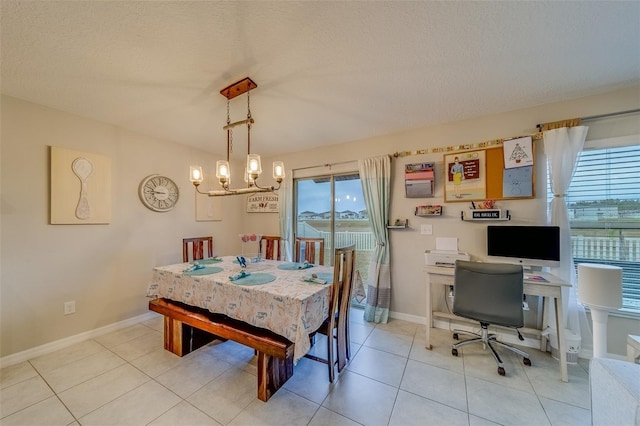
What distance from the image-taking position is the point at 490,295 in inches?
77.7

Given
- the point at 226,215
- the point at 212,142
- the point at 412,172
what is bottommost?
the point at 226,215

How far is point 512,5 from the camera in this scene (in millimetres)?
1251

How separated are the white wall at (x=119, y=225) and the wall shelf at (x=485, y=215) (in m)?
0.08

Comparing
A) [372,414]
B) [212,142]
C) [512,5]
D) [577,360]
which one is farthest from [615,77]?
[212,142]

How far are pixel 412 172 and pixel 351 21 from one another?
75.8 inches

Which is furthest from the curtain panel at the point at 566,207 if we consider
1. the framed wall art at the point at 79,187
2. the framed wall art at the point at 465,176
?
the framed wall art at the point at 79,187

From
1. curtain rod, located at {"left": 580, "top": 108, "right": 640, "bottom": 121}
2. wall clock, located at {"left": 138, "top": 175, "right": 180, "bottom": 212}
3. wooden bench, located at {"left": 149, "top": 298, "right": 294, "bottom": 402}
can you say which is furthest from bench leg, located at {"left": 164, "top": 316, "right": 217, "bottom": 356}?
curtain rod, located at {"left": 580, "top": 108, "right": 640, "bottom": 121}

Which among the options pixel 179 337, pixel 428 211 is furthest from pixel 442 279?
pixel 179 337

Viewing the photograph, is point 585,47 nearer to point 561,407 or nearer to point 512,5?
point 512,5

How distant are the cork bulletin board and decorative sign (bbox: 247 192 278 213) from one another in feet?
9.00

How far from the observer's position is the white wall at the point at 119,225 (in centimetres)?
209

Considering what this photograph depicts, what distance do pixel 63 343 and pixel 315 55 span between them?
3719 millimetres

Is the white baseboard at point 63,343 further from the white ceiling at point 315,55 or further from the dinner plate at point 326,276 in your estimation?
the dinner plate at point 326,276

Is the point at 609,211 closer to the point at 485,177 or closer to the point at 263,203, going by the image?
the point at 485,177
